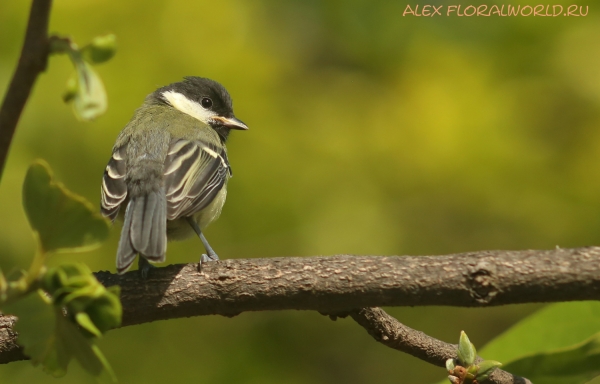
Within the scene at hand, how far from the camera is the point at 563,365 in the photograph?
2180 mm

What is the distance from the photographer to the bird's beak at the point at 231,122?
4528 millimetres

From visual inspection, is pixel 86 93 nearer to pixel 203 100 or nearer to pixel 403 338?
pixel 403 338

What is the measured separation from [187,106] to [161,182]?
5.32ft

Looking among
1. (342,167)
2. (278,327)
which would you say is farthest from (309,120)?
(278,327)

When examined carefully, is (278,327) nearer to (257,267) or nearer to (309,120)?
(309,120)

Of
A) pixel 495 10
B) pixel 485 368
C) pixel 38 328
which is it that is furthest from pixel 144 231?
pixel 495 10

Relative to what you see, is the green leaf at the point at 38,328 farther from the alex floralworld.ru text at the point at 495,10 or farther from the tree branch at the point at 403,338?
the alex floralworld.ru text at the point at 495,10

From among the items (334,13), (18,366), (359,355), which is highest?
(334,13)

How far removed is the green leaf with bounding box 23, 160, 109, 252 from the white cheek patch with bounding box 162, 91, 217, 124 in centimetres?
355

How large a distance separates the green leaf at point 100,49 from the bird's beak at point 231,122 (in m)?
3.44

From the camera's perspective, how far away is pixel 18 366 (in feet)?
12.9

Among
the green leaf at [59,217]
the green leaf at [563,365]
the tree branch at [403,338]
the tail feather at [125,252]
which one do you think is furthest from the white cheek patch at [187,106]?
the green leaf at [59,217]

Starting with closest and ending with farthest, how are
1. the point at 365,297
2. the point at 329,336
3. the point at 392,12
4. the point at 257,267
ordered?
the point at 365,297
the point at 257,267
the point at 329,336
the point at 392,12

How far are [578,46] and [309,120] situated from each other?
6.05 feet
